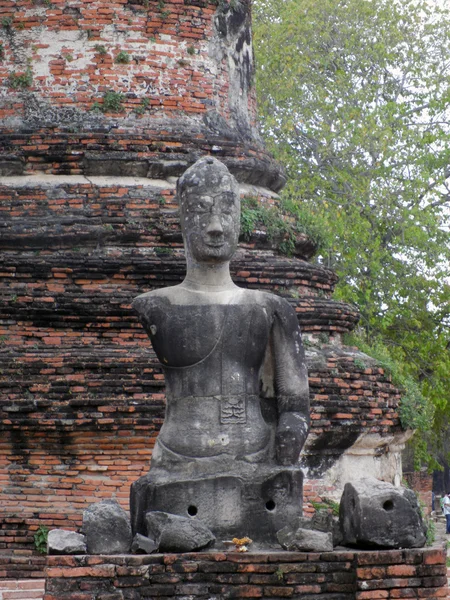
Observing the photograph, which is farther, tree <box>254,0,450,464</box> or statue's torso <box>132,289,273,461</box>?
tree <box>254,0,450,464</box>

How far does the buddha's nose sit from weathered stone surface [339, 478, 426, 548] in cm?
152

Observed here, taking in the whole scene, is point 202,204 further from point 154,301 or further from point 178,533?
point 178,533

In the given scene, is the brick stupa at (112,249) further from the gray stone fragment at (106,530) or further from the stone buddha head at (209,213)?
the gray stone fragment at (106,530)

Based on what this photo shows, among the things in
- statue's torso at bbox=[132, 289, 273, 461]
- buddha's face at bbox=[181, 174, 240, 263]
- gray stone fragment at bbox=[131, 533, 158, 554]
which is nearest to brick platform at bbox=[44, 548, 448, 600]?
gray stone fragment at bbox=[131, 533, 158, 554]

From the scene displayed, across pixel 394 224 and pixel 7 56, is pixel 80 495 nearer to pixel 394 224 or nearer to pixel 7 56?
pixel 7 56

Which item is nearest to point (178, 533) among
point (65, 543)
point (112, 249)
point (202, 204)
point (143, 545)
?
point (143, 545)

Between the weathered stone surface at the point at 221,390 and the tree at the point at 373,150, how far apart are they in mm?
11607

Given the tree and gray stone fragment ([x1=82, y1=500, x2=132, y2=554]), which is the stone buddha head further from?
the tree

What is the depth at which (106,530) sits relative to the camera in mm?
5863

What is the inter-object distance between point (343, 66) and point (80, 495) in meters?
14.1

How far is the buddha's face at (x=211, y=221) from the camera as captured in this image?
6473 millimetres

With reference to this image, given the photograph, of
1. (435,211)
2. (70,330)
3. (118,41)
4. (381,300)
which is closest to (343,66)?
(435,211)

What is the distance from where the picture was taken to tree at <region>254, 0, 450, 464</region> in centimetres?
1920

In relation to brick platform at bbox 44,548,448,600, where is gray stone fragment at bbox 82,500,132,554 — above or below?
above
